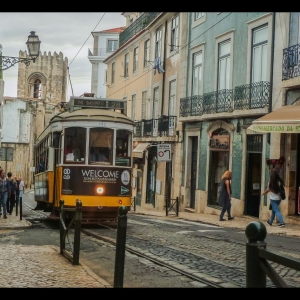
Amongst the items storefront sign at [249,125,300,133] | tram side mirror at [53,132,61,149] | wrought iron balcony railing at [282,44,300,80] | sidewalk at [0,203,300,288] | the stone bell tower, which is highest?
the stone bell tower

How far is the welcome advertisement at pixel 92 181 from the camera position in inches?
621

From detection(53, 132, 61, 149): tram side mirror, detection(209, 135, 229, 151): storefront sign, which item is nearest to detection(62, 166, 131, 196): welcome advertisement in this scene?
detection(53, 132, 61, 149): tram side mirror

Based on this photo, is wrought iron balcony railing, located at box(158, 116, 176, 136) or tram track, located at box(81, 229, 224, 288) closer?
tram track, located at box(81, 229, 224, 288)

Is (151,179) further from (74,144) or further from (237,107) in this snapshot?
(74,144)

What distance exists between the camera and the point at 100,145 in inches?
635

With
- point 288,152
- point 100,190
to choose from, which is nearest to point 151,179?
point 288,152

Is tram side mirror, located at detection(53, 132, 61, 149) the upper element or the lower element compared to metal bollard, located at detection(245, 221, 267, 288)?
upper

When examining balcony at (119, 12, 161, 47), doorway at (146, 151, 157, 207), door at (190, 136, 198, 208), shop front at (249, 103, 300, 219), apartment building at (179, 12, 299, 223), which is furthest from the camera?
balcony at (119, 12, 161, 47)

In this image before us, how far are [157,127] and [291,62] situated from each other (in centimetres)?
1323

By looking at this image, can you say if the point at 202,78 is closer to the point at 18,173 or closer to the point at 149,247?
the point at 149,247

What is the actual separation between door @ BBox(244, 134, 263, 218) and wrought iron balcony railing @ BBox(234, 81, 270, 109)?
106cm

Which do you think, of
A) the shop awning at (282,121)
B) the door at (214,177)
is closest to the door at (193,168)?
the door at (214,177)

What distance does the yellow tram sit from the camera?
15797 mm

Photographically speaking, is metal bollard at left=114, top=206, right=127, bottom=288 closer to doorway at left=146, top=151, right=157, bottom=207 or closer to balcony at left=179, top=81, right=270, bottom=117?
balcony at left=179, top=81, right=270, bottom=117
